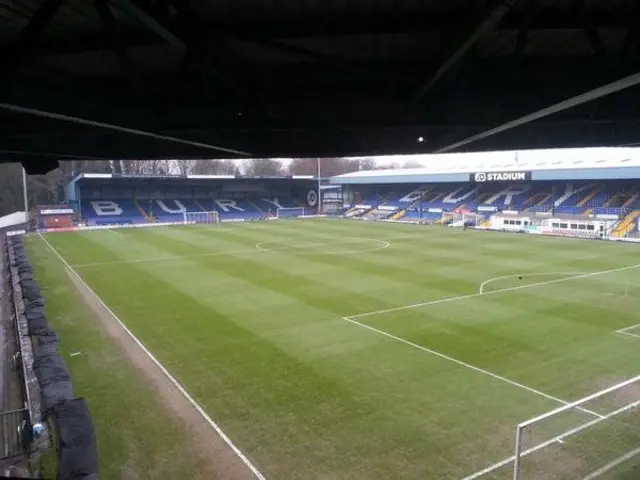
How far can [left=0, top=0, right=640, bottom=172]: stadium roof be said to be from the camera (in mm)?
4043

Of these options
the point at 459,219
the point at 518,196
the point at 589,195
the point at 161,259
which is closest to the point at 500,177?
the point at 518,196

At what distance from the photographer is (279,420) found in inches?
358

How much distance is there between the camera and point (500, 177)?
4812 cm

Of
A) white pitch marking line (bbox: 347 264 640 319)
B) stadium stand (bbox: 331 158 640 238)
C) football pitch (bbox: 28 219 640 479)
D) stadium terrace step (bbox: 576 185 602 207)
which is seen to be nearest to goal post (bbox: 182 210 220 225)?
stadium stand (bbox: 331 158 640 238)

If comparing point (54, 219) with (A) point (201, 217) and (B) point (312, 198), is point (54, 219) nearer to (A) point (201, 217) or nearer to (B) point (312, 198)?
(A) point (201, 217)

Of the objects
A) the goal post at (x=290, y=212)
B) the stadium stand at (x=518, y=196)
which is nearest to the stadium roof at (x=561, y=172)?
the stadium stand at (x=518, y=196)

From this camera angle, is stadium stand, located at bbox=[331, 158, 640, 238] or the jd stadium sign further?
the jd stadium sign

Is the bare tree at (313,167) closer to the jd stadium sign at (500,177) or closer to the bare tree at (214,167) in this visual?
the bare tree at (214,167)

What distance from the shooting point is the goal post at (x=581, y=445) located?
717 cm

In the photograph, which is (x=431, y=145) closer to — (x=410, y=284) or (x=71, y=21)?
(x=71, y=21)

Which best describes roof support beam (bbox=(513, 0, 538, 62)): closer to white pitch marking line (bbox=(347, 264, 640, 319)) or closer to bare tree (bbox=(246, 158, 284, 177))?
white pitch marking line (bbox=(347, 264, 640, 319))

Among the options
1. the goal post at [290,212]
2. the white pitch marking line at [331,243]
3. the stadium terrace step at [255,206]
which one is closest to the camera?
the white pitch marking line at [331,243]

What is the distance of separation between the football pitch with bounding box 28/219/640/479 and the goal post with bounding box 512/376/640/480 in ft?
0.09

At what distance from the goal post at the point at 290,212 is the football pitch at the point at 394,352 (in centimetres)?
3777
